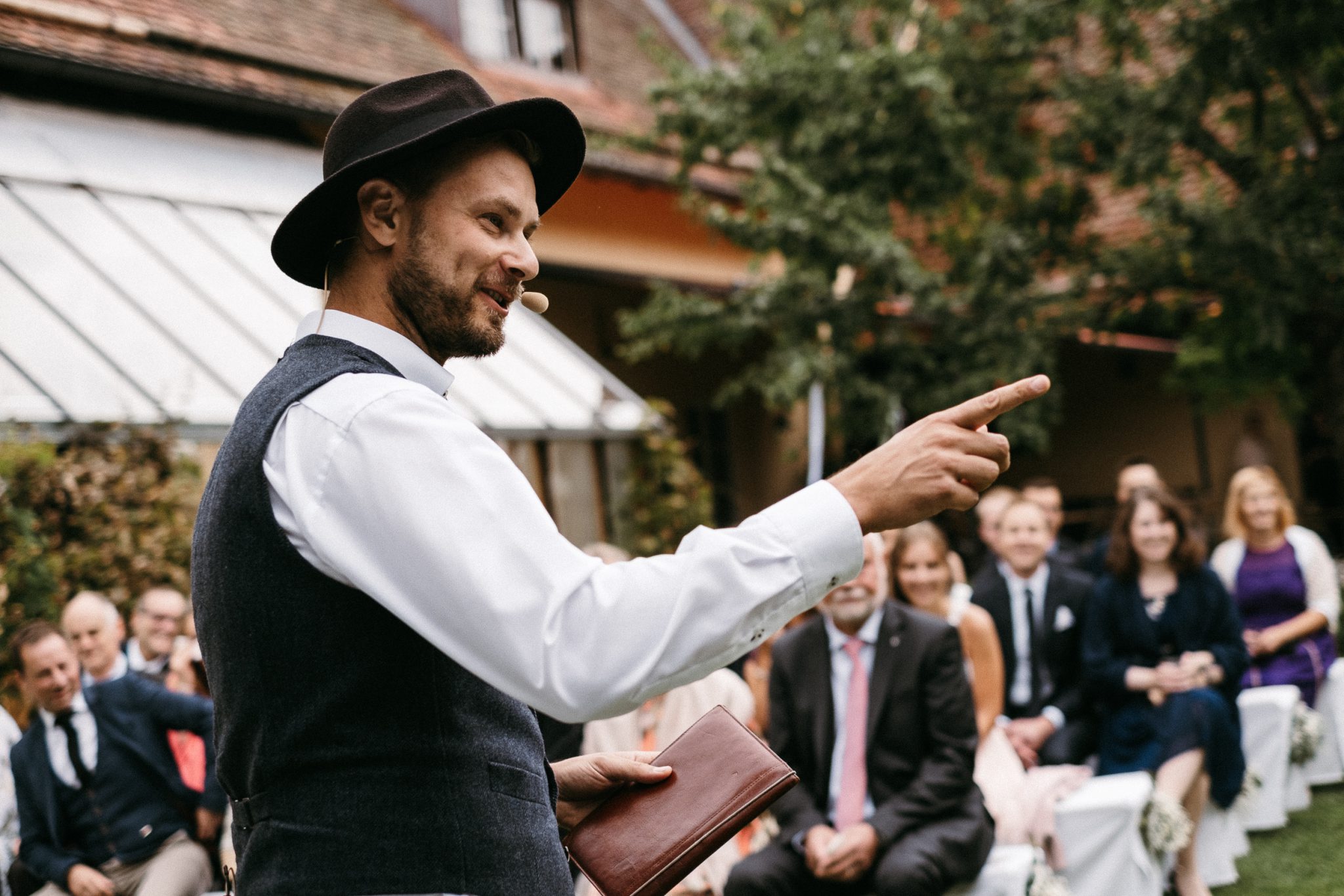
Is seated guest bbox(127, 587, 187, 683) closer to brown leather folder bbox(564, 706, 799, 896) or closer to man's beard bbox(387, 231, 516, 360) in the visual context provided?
brown leather folder bbox(564, 706, 799, 896)

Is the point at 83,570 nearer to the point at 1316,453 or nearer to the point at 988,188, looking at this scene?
the point at 988,188

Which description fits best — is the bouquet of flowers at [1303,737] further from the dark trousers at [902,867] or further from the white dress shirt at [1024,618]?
the dark trousers at [902,867]

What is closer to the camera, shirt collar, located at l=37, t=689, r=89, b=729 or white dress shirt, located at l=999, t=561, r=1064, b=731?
shirt collar, located at l=37, t=689, r=89, b=729

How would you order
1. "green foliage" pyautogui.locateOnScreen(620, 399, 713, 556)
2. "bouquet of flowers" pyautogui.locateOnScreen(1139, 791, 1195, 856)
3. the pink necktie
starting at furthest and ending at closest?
"green foliage" pyautogui.locateOnScreen(620, 399, 713, 556), "bouquet of flowers" pyautogui.locateOnScreen(1139, 791, 1195, 856), the pink necktie

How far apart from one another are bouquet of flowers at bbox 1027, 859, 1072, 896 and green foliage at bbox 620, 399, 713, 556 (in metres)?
6.19

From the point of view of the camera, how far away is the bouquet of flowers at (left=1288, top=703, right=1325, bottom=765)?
21.7 ft

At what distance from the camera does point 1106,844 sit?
507cm

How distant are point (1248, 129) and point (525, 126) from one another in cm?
1069

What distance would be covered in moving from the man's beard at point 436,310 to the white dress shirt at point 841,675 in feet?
11.4

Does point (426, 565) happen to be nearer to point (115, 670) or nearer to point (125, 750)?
point (125, 750)

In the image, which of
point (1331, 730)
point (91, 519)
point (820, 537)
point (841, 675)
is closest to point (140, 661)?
point (91, 519)

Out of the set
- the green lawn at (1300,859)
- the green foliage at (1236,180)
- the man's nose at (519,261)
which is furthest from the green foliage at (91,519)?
the green foliage at (1236,180)

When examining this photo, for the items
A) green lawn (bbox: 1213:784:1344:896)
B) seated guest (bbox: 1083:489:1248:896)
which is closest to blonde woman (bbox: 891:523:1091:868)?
seated guest (bbox: 1083:489:1248:896)

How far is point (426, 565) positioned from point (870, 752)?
12.4 ft
